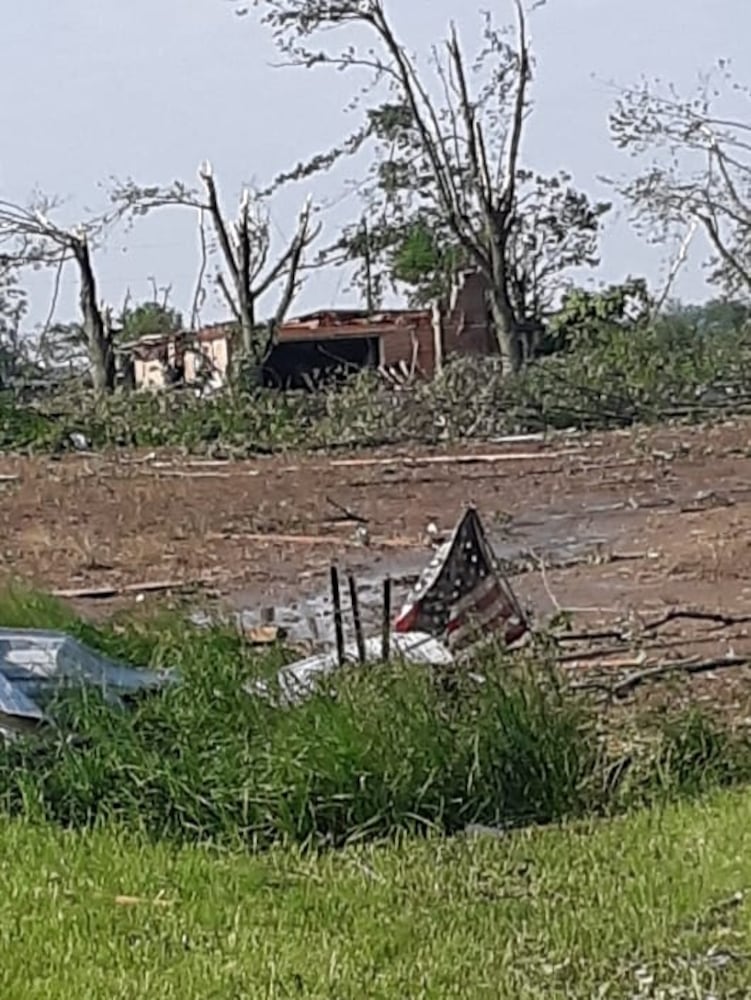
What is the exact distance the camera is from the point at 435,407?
80.3 ft

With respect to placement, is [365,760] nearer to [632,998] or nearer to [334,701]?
[334,701]

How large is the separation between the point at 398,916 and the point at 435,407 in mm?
19890

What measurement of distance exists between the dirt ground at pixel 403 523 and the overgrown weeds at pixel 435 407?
1.26m

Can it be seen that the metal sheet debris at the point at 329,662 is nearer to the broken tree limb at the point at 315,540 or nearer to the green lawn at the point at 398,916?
the green lawn at the point at 398,916

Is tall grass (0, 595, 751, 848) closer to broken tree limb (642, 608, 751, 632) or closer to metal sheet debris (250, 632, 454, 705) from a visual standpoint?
metal sheet debris (250, 632, 454, 705)

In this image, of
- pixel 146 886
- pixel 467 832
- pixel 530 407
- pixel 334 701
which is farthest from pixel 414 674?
pixel 530 407

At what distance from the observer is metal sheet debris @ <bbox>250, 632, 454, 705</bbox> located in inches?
260

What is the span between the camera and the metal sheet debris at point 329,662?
21.7 ft

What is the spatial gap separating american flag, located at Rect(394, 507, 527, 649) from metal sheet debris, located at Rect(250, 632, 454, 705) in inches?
5.3

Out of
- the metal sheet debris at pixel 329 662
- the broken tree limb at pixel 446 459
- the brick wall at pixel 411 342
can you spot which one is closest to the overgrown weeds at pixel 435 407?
the broken tree limb at pixel 446 459

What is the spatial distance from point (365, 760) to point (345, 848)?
14.5 inches

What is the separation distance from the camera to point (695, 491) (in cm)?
1744

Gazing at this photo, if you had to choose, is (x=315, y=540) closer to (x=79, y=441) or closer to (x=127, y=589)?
(x=127, y=589)

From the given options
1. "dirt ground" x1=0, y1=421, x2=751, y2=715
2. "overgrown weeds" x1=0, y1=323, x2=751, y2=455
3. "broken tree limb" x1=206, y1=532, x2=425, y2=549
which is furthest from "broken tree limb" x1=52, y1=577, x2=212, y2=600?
"overgrown weeds" x1=0, y1=323, x2=751, y2=455
